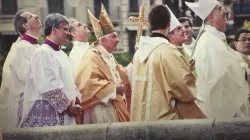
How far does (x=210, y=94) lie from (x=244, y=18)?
69cm

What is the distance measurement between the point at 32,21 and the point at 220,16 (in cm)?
147

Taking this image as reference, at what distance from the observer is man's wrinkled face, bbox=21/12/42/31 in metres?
4.60

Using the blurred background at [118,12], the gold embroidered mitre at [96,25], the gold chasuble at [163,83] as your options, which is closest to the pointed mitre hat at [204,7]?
the blurred background at [118,12]

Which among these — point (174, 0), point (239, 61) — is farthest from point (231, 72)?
point (174, 0)

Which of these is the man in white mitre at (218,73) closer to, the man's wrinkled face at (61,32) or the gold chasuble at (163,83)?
the gold chasuble at (163,83)

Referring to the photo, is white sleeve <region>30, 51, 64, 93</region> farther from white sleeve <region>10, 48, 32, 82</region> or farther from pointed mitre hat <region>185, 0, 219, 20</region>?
pointed mitre hat <region>185, 0, 219, 20</region>

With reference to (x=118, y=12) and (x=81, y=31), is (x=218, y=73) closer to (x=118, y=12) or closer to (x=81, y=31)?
(x=118, y=12)

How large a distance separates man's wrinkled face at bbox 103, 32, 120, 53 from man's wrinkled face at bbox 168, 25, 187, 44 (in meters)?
0.45

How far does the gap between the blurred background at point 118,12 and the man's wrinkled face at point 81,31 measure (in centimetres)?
10

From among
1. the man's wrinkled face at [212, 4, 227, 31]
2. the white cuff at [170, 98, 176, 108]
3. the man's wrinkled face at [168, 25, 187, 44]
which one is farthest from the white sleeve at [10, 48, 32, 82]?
the man's wrinkled face at [212, 4, 227, 31]

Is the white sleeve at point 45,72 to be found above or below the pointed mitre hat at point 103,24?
below

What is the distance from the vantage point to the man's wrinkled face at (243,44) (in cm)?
458

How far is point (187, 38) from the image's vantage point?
16.2 feet

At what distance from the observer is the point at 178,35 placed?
459 centimetres
